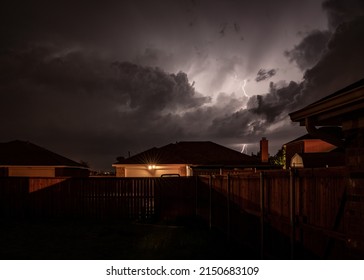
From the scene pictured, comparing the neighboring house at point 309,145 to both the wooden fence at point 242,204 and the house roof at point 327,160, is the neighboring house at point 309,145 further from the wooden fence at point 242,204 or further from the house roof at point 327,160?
the wooden fence at point 242,204

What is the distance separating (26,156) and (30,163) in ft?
4.64

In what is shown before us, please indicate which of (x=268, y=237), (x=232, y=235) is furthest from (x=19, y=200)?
(x=268, y=237)

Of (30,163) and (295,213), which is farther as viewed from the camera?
(30,163)

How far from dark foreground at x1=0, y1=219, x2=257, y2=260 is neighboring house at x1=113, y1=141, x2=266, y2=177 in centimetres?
1687

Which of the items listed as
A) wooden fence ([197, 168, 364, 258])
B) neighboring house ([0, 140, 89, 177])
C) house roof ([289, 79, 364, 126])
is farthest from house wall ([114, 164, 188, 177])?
house roof ([289, 79, 364, 126])

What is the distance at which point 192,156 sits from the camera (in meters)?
36.6

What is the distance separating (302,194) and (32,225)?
1175 centimetres

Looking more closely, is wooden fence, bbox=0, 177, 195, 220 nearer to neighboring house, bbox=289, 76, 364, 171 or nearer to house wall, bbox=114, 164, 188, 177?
neighboring house, bbox=289, 76, 364, 171

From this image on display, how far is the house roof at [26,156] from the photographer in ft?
106

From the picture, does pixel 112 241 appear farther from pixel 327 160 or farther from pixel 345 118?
pixel 327 160

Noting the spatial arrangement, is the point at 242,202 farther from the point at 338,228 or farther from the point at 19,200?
the point at 19,200

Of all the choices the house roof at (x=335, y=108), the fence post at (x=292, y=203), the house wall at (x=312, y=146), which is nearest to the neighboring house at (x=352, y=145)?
the house roof at (x=335, y=108)

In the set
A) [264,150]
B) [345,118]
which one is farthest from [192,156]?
[345,118]

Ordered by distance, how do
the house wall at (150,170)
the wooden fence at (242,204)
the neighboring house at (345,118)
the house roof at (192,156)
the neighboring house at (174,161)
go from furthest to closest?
1. the house roof at (192,156)
2. the house wall at (150,170)
3. the neighboring house at (174,161)
4. the wooden fence at (242,204)
5. the neighboring house at (345,118)
